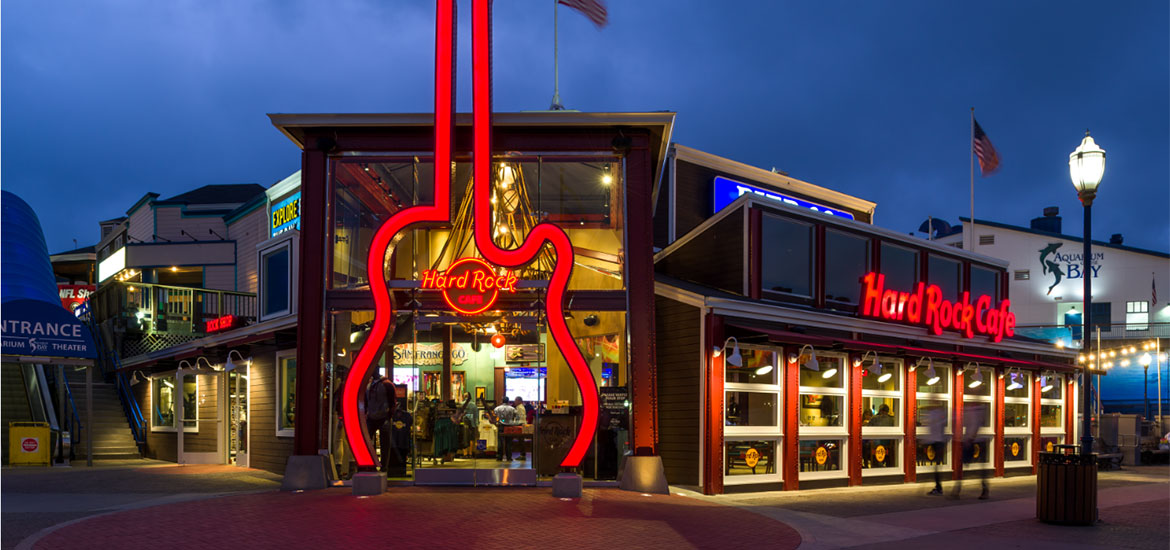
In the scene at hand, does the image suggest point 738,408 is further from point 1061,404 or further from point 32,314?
point 32,314

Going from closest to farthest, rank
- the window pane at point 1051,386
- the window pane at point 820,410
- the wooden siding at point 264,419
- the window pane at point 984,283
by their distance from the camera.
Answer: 1. the window pane at point 820,410
2. the wooden siding at point 264,419
3. the window pane at point 984,283
4. the window pane at point 1051,386

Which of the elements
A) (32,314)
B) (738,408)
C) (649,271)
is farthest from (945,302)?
(32,314)

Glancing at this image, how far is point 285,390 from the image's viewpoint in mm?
18531

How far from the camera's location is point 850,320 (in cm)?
1797

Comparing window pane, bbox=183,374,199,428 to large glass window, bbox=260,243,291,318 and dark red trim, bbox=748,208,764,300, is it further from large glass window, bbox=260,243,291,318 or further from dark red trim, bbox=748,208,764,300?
dark red trim, bbox=748,208,764,300

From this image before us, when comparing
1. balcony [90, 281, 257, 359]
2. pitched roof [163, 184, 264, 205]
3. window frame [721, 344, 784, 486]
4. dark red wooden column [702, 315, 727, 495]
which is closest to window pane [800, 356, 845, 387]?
window frame [721, 344, 784, 486]


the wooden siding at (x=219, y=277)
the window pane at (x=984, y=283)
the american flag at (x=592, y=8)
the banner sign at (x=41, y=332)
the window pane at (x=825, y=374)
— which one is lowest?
the window pane at (x=825, y=374)

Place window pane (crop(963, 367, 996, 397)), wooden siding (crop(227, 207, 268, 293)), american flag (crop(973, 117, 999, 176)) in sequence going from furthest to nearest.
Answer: wooden siding (crop(227, 207, 268, 293)), american flag (crop(973, 117, 999, 176)), window pane (crop(963, 367, 996, 397))

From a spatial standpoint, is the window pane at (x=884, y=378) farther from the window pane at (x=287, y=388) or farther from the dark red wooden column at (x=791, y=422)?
the window pane at (x=287, y=388)

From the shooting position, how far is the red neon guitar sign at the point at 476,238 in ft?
46.9

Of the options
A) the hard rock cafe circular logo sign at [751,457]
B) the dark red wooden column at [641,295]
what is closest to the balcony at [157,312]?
the dark red wooden column at [641,295]

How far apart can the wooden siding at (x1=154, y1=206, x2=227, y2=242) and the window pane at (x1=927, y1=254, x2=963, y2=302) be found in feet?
81.5

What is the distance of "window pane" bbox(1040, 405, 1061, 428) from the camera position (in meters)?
24.1

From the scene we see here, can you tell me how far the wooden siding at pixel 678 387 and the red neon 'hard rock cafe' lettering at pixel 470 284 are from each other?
335cm
